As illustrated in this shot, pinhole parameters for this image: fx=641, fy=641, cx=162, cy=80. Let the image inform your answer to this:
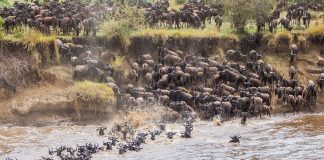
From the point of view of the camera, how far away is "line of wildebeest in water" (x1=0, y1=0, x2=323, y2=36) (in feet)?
104

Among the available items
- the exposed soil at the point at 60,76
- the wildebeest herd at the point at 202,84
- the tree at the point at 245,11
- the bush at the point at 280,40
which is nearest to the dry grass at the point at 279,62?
the exposed soil at the point at 60,76

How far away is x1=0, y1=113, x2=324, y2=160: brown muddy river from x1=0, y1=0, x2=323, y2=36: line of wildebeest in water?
6.71m

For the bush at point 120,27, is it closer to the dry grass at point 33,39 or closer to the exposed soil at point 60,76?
the exposed soil at point 60,76

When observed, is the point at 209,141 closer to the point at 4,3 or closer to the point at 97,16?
the point at 97,16

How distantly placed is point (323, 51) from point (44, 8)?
14805 mm

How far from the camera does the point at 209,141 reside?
23.8 meters

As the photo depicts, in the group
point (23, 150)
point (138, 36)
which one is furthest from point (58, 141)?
point (138, 36)

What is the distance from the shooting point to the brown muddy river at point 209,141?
21859mm

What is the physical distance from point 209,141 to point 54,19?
38.7ft

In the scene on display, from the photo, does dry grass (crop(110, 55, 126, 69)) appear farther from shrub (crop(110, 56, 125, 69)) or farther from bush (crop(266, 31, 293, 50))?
bush (crop(266, 31, 293, 50))

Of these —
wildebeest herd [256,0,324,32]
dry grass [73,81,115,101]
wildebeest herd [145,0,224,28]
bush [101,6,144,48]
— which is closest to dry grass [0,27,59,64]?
bush [101,6,144,48]

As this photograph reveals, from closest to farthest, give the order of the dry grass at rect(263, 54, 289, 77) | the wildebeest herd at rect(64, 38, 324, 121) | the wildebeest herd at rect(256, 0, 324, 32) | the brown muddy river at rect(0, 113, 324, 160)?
1. the brown muddy river at rect(0, 113, 324, 160)
2. the wildebeest herd at rect(64, 38, 324, 121)
3. the dry grass at rect(263, 54, 289, 77)
4. the wildebeest herd at rect(256, 0, 324, 32)

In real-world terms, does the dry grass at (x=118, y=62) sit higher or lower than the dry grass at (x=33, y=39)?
lower

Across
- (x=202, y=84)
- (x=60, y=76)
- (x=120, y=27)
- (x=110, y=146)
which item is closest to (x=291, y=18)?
(x=202, y=84)
